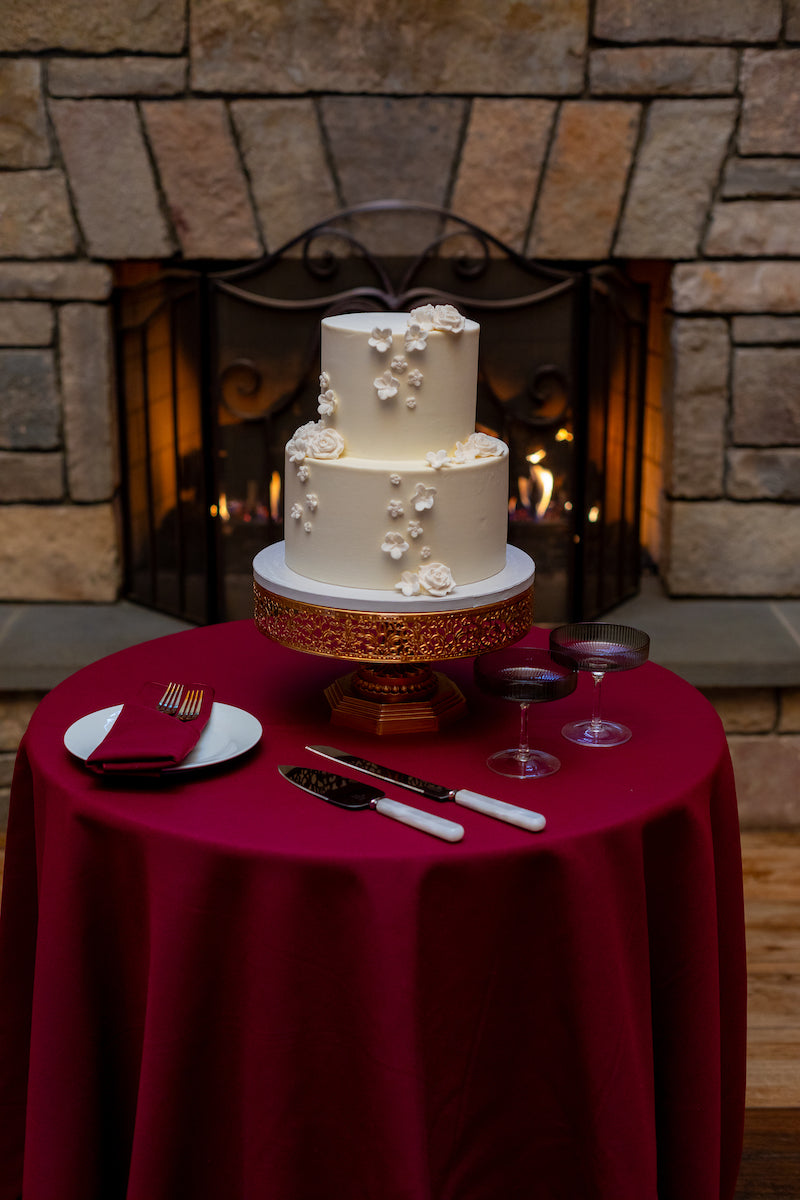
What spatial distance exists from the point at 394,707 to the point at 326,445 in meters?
0.34

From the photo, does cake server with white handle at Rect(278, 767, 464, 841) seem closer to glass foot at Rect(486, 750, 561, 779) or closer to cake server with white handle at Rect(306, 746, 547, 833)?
Answer: cake server with white handle at Rect(306, 746, 547, 833)

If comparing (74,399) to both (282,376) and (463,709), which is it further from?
(463,709)

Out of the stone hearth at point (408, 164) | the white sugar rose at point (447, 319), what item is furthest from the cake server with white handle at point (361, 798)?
the stone hearth at point (408, 164)

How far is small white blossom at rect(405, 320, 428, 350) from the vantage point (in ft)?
4.95

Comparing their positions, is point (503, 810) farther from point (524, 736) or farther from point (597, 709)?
point (597, 709)

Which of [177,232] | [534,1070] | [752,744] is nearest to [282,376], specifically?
[177,232]

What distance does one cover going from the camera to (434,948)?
1.26 m

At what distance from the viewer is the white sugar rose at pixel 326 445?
61.0 inches

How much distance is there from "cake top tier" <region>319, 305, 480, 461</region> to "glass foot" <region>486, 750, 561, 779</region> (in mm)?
387

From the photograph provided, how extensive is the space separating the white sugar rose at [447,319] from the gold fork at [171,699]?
0.56m

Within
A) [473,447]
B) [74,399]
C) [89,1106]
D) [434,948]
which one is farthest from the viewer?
[74,399]

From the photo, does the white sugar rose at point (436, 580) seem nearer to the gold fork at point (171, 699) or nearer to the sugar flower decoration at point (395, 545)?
the sugar flower decoration at point (395, 545)

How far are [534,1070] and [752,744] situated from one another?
66.8 inches

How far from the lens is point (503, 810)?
132cm
